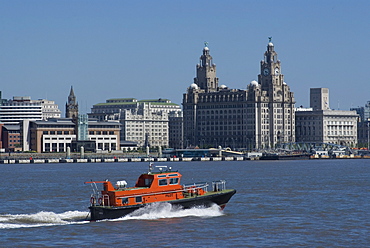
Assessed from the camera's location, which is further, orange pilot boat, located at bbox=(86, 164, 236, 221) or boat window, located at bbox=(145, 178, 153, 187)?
boat window, located at bbox=(145, 178, 153, 187)

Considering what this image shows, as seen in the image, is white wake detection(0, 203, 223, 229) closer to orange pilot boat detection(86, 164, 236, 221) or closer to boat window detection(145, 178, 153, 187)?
orange pilot boat detection(86, 164, 236, 221)

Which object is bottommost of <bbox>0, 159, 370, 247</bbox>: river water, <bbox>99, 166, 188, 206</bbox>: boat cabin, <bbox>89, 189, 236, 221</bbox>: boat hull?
<bbox>0, 159, 370, 247</bbox>: river water

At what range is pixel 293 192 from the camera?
98.7m

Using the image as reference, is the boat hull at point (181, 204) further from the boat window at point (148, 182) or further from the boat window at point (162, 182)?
the boat window at point (148, 182)

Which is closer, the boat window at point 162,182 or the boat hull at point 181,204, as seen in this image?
the boat hull at point 181,204

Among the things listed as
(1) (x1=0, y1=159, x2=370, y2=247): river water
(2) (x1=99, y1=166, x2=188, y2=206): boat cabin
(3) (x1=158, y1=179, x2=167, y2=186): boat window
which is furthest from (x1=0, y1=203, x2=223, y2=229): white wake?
(3) (x1=158, y1=179, x2=167, y2=186): boat window

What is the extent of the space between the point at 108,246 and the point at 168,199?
45.1ft

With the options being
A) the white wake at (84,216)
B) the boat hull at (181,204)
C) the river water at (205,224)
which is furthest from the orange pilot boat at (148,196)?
the river water at (205,224)

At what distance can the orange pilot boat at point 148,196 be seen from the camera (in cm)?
6812

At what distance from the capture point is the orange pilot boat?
68.1 meters

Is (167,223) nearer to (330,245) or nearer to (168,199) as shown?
(168,199)

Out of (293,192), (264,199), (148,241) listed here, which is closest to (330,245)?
(148,241)

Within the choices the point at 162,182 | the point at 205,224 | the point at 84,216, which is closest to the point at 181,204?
the point at 162,182

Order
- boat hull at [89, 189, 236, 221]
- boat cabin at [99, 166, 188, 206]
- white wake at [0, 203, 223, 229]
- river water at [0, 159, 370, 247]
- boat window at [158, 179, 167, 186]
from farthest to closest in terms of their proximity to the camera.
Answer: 1. boat window at [158, 179, 167, 186]
2. white wake at [0, 203, 223, 229]
3. boat cabin at [99, 166, 188, 206]
4. boat hull at [89, 189, 236, 221]
5. river water at [0, 159, 370, 247]
